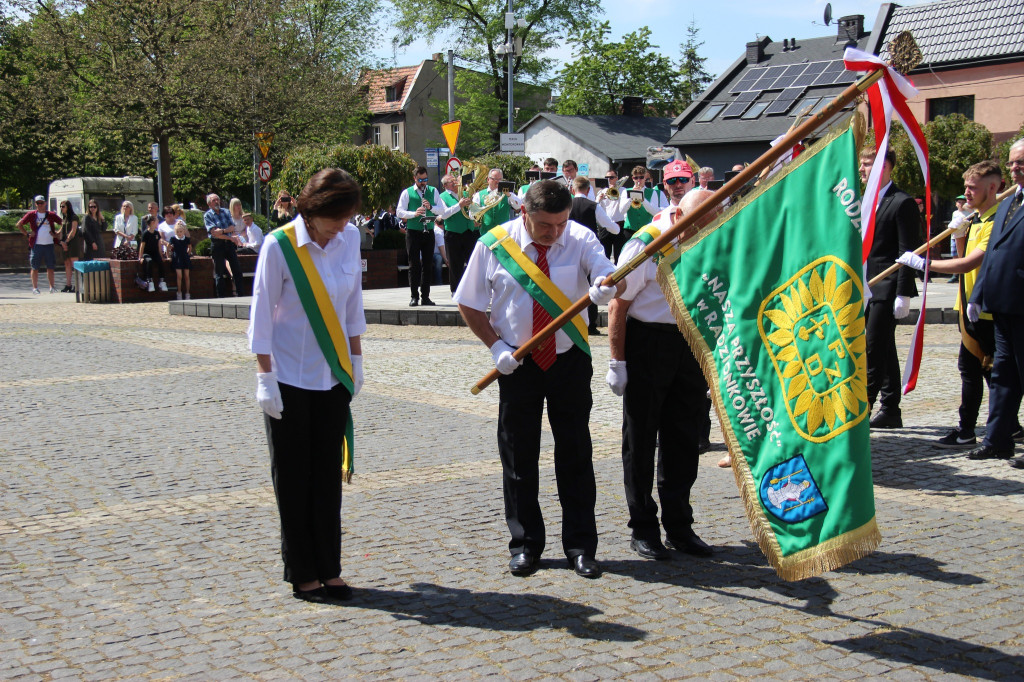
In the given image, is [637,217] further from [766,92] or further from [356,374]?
[766,92]

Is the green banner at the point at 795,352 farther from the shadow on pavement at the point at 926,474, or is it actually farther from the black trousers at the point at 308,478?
the shadow on pavement at the point at 926,474

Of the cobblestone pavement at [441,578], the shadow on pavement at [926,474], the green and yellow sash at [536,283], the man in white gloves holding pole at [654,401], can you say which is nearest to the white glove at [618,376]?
the man in white gloves holding pole at [654,401]

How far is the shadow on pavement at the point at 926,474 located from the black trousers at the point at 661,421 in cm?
194

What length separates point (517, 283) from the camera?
5.10 meters

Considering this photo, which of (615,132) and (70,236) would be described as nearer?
(70,236)

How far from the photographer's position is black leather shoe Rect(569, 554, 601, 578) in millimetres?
5007

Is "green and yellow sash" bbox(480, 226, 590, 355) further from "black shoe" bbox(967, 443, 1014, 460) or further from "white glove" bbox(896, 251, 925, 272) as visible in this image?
"black shoe" bbox(967, 443, 1014, 460)

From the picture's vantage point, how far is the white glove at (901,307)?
7938mm

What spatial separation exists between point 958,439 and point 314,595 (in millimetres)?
5018

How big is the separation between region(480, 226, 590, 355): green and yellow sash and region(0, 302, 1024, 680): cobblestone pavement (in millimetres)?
1136

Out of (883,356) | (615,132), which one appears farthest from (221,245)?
(615,132)

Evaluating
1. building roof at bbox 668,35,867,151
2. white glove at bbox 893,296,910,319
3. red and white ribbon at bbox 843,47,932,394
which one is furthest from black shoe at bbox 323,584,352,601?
building roof at bbox 668,35,867,151

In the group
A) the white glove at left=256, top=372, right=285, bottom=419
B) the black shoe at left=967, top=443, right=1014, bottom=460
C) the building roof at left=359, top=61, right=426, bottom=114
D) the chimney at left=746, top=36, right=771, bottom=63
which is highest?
the building roof at left=359, top=61, right=426, bottom=114

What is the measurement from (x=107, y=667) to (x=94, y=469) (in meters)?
3.50
